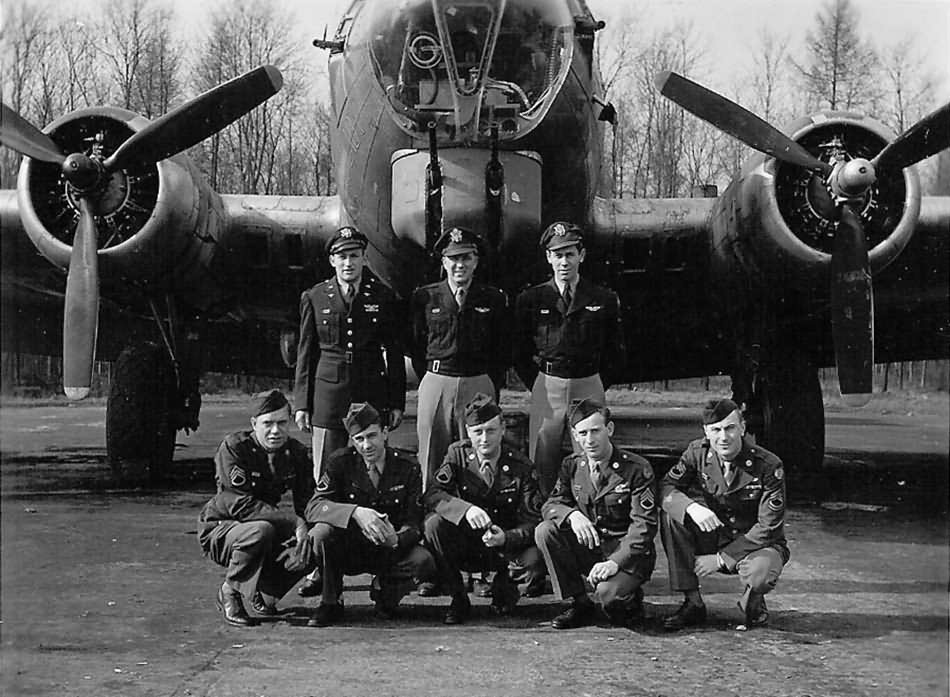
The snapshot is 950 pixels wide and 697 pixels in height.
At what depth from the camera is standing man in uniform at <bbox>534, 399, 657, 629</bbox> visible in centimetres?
534

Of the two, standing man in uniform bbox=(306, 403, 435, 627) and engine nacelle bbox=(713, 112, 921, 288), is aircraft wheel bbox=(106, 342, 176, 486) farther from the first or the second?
engine nacelle bbox=(713, 112, 921, 288)

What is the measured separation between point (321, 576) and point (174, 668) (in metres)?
1.08

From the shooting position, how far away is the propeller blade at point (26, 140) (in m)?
6.98

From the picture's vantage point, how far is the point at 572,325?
242 inches

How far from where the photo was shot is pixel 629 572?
534 centimetres

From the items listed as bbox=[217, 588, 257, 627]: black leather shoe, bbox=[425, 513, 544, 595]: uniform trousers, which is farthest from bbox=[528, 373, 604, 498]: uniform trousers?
bbox=[217, 588, 257, 627]: black leather shoe

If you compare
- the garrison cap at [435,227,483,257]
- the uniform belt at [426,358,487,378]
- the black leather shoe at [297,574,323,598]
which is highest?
the garrison cap at [435,227,483,257]

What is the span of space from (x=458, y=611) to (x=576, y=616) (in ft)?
2.11

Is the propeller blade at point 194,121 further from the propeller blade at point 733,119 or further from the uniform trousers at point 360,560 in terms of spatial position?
the uniform trousers at point 360,560

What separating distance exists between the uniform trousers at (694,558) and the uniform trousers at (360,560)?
4.31 feet

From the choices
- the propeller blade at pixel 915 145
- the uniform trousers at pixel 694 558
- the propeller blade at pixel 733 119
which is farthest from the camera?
the propeller blade at pixel 733 119

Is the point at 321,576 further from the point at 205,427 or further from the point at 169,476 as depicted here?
the point at 205,427

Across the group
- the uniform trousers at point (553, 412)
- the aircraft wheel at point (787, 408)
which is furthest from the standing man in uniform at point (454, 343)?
the aircraft wheel at point (787, 408)

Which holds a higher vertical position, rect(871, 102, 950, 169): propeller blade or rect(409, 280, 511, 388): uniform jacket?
rect(871, 102, 950, 169): propeller blade
